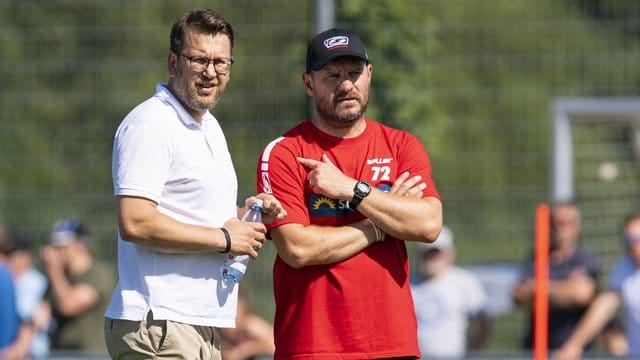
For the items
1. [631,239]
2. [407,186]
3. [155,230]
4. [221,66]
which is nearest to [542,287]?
[631,239]

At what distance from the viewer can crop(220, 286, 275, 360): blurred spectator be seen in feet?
29.5

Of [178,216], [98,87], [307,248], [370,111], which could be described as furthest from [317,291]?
[98,87]

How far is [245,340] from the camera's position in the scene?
905 cm

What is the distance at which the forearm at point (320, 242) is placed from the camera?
498cm

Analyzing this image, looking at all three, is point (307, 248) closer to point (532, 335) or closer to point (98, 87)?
point (532, 335)

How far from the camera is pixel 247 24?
9773 mm

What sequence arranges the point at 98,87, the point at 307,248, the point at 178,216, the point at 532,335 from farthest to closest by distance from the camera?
the point at 98,87, the point at 532,335, the point at 307,248, the point at 178,216

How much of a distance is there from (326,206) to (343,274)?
30 centimetres

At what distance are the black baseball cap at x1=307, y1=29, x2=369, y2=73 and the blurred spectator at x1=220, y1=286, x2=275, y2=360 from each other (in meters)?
4.05

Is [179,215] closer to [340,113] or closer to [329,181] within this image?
[329,181]

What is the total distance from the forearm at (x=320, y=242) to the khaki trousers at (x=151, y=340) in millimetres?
563

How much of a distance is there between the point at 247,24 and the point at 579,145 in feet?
9.65

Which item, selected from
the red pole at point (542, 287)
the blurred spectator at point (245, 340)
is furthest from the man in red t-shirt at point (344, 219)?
the blurred spectator at point (245, 340)

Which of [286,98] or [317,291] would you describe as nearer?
[317,291]
